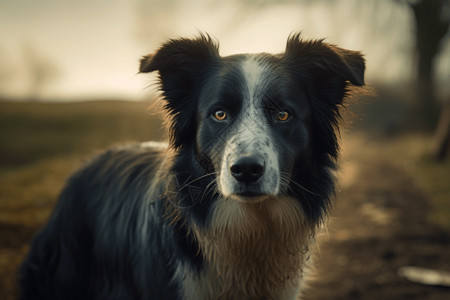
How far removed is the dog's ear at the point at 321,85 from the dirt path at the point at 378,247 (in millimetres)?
372

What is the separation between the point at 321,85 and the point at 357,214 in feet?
17.3

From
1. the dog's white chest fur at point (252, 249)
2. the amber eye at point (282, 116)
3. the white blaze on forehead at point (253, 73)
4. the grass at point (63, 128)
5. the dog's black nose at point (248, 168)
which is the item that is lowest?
the grass at point (63, 128)

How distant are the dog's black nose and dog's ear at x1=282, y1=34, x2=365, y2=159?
2.76 feet

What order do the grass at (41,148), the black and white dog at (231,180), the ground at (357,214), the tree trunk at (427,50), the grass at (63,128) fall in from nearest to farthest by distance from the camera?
the black and white dog at (231,180) → the ground at (357,214) → the grass at (41,148) → the grass at (63,128) → the tree trunk at (427,50)

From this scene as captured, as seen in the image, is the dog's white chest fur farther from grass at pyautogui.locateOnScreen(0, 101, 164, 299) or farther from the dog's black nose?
grass at pyautogui.locateOnScreen(0, 101, 164, 299)

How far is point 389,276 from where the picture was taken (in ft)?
16.8

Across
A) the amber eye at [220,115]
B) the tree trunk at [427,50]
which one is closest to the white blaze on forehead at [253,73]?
the amber eye at [220,115]

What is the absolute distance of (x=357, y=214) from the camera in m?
8.01

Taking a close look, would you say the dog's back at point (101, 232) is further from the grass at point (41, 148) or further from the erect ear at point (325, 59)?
the erect ear at point (325, 59)

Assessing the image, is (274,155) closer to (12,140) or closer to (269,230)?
(269,230)

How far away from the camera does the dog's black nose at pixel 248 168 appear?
2609mm

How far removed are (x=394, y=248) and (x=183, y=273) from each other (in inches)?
160

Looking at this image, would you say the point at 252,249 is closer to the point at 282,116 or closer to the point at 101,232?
the point at 282,116

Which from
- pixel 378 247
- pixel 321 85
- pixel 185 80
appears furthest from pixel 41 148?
pixel 321 85
